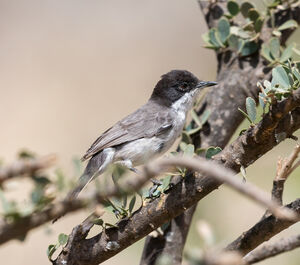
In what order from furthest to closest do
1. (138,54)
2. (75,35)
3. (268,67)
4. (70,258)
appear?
(75,35)
(138,54)
(268,67)
(70,258)

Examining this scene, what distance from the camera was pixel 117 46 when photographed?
10.3 m

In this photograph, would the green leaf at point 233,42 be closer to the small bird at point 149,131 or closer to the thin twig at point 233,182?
the small bird at point 149,131

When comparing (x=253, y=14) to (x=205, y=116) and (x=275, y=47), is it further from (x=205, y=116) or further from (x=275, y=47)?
(x=205, y=116)

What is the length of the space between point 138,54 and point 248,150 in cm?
806

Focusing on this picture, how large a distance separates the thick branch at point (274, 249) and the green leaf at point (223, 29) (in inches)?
69.6

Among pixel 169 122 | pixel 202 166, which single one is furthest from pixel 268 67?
pixel 202 166

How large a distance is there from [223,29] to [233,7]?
0.21 metres

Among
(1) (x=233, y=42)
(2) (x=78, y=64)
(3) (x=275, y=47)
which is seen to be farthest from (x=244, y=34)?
(2) (x=78, y=64)

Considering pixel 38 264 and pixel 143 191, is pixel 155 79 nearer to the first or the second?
pixel 38 264

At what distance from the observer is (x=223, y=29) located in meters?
3.78

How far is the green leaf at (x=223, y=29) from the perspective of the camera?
147 inches

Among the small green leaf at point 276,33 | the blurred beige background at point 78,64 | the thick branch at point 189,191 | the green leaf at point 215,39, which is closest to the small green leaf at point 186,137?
the green leaf at point 215,39

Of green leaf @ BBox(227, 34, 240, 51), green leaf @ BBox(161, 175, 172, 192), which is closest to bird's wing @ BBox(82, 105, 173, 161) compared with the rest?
green leaf @ BBox(227, 34, 240, 51)

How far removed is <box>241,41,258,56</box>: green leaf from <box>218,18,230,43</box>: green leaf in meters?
0.15
